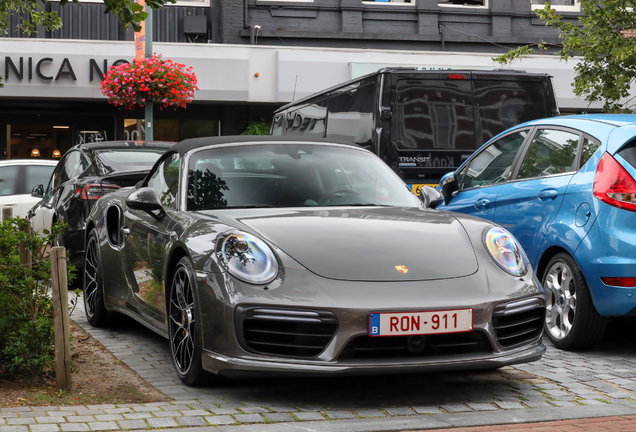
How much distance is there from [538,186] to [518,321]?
2.00m

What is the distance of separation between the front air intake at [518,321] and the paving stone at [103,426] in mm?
1914

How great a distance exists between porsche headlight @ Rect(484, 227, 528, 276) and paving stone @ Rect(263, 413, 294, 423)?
143 centimetres

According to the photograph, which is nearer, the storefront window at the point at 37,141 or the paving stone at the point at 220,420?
the paving stone at the point at 220,420

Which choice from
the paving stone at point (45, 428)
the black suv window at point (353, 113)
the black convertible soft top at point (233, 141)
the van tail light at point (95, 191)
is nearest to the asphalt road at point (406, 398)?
the paving stone at point (45, 428)

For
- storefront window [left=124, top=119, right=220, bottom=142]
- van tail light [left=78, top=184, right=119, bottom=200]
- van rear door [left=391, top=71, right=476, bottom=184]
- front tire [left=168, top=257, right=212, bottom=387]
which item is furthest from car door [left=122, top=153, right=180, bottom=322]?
storefront window [left=124, top=119, right=220, bottom=142]

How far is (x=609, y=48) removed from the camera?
10805 mm

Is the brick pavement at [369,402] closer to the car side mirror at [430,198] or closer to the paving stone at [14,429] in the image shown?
the paving stone at [14,429]

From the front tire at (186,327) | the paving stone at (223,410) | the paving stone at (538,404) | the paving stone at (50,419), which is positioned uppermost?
the front tire at (186,327)

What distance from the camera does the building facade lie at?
20594 mm

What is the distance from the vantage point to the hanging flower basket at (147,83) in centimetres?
1591

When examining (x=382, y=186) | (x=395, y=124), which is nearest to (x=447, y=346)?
(x=382, y=186)

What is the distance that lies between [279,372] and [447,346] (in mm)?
853

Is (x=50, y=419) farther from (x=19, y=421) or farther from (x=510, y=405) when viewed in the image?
(x=510, y=405)

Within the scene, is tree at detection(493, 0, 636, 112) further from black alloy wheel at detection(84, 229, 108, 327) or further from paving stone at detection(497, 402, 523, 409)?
paving stone at detection(497, 402, 523, 409)
